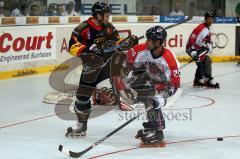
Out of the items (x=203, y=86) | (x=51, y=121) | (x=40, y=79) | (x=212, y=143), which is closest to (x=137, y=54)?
(x=212, y=143)

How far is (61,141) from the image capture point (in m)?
5.43

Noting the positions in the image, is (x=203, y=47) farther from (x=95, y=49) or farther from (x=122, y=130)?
(x=95, y=49)

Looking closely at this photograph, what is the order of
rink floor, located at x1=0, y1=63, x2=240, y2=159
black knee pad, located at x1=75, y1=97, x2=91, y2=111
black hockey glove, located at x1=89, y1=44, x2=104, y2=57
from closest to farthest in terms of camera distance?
rink floor, located at x1=0, y1=63, x2=240, y2=159, black hockey glove, located at x1=89, y1=44, x2=104, y2=57, black knee pad, located at x1=75, y1=97, x2=91, y2=111

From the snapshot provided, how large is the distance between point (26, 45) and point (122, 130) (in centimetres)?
493

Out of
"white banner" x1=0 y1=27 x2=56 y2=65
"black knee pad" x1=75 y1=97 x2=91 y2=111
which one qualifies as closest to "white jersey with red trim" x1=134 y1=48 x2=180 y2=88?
"black knee pad" x1=75 y1=97 x2=91 y2=111

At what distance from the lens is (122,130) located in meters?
5.92

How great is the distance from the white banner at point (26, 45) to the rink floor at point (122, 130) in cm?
111

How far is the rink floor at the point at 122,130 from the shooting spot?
4.97 metres

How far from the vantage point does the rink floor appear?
4969mm

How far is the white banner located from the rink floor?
3.64 ft

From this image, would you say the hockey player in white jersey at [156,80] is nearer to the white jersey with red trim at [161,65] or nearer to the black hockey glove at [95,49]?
the white jersey with red trim at [161,65]

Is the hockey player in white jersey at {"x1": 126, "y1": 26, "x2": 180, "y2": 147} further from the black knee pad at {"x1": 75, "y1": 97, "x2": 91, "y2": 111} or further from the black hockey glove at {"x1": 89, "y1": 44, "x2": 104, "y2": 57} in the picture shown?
the black knee pad at {"x1": 75, "y1": 97, "x2": 91, "y2": 111}

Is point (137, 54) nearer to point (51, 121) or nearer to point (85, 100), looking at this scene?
point (85, 100)

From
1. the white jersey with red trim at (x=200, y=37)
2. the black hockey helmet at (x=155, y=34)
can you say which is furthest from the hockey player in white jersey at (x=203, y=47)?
the black hockey helmet at (x=155, y=34)
